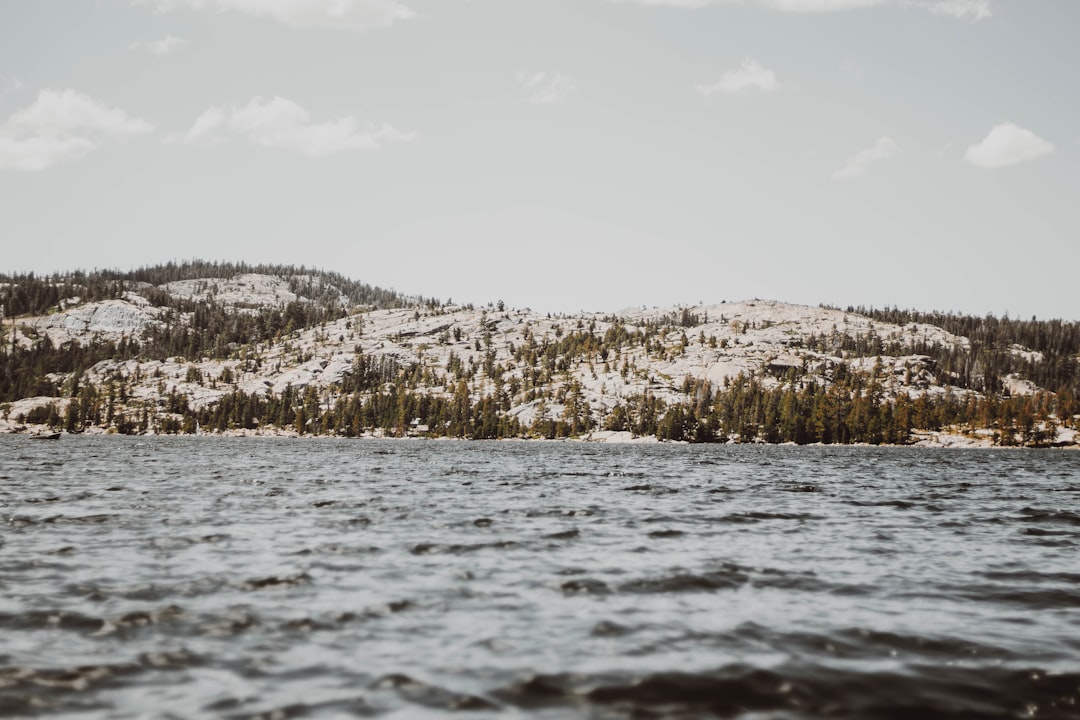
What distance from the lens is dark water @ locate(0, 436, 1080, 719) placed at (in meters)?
10.3

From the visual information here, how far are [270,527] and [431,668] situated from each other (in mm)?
17007

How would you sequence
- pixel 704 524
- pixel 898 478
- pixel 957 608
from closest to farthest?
pixel 957 608
pixel 704 524
pixel 898 478

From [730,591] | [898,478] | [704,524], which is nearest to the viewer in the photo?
[730,591]

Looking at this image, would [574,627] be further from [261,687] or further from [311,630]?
[261,687]

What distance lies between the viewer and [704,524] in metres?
29.2

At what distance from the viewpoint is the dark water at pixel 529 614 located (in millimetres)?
10312

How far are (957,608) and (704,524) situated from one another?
13521 mm

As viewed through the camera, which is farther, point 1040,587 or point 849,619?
point 1040,587

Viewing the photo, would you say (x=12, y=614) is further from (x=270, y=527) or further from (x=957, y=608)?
(x=957, y=608)

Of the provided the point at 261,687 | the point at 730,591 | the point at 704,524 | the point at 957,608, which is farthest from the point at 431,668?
the point at 704,524

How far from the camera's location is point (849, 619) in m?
14.8

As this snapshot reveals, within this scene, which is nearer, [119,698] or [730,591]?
[119,698]

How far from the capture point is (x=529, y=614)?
14.8m

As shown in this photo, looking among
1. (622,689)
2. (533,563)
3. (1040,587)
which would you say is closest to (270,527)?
(533,563)
